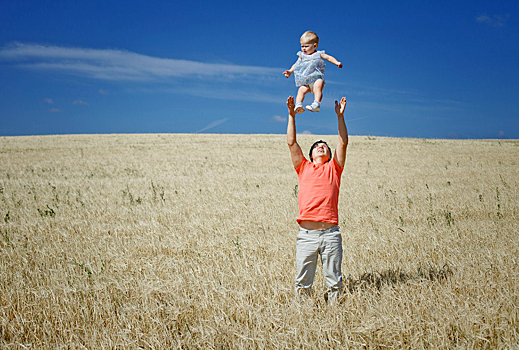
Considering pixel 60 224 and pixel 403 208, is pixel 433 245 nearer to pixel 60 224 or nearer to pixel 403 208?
pixel 403 208

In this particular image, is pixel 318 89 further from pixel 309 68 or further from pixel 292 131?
pixel 292 131

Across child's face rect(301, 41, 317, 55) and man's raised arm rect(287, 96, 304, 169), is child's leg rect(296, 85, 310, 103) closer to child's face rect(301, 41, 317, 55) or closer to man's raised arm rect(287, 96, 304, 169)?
man's raised arm rect(287, 96, 304, 169)

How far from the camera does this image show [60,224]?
824cm

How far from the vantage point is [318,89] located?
3.51 m

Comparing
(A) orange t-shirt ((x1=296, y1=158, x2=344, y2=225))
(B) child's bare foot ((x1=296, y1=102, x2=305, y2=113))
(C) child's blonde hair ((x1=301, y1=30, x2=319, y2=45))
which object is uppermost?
(C) child's blonde hair ((x1=301, y1=30, x2=319, y2=45))

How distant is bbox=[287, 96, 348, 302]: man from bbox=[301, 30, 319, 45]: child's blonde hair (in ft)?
2.43

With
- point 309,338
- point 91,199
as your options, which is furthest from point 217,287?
point 91,199

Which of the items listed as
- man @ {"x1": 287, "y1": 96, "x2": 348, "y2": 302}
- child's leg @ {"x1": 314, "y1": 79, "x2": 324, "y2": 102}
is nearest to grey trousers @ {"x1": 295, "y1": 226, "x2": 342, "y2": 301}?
man @ {"x1": 287, "y1": 96, "x2": 348, "y2": 302}

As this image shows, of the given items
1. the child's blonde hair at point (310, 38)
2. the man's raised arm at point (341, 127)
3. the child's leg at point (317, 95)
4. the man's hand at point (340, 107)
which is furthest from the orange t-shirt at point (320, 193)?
the child's blonde hair at point (310, 38)

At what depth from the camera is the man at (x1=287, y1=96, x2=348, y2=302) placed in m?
4.12

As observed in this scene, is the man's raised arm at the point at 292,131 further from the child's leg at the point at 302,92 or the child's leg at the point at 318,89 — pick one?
the child's leg at the point at 318,89

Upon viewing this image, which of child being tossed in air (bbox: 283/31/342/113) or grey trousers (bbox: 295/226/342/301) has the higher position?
child being tossed in air (bbox: 283/31/342/113)

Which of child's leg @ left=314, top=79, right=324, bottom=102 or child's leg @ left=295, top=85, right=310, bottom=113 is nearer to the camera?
child's leg @ left=314, top=79, right=324, bottom=102

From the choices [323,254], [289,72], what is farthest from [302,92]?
[323,254]
